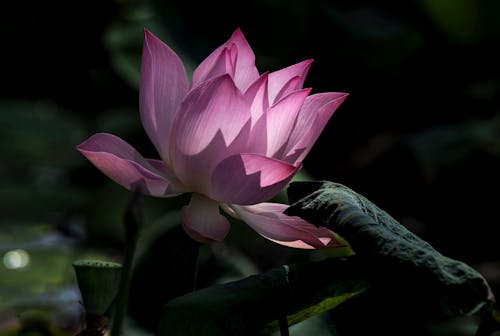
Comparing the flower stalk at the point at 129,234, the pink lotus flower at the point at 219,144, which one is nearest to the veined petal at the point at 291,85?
the pink lotus flower at the point at 219,144

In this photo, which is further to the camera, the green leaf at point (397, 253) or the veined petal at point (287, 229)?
the veined petal at point (287, 229)

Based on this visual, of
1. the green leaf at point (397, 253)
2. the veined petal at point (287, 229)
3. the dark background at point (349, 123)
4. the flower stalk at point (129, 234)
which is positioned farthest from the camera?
the dark background at point (349, 123)

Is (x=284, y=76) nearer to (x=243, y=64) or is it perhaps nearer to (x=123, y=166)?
(x=243, y=64)

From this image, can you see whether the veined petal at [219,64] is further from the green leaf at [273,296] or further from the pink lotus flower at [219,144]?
A: the green leaf at [273,296]

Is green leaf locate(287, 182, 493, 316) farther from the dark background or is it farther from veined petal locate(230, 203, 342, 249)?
the dark background

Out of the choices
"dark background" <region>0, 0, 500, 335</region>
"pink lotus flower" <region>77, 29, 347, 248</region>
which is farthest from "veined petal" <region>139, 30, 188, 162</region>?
"dark background" <region>0, 0, 500, 335</region>

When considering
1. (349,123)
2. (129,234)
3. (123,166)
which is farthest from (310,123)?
(349,123)

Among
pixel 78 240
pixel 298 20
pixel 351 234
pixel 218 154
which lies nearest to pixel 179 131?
pixel 218 154
